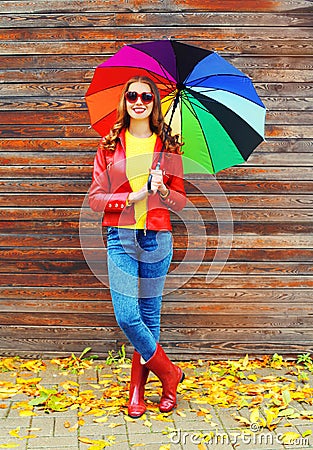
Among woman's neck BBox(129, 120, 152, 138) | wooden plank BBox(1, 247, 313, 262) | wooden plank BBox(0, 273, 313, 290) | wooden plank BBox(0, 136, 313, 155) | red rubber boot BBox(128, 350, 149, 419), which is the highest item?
wooden plank BBox(0, 136, 313, 155)

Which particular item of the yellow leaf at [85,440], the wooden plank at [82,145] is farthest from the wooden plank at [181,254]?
the yellow leaf at [85,440]

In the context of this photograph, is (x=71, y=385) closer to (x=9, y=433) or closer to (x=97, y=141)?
(x=9, y=433)

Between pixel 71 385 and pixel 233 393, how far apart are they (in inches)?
43.4

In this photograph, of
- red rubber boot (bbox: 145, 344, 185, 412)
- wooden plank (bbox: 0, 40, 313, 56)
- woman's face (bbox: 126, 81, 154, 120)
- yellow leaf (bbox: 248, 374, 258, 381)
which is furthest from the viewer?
wooden plank (bbox: 0, 40, 313, 56)

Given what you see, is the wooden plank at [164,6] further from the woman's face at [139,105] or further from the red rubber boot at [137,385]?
the red rubber boot at [137,385]

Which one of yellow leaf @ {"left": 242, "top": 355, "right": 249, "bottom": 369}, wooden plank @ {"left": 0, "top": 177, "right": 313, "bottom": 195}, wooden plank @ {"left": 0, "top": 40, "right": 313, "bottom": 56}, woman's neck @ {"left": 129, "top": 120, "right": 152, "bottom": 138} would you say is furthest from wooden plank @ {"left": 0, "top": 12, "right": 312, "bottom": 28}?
yellow leaf @ {"left": 242, "top": 355, "right": 249, "bottom": 369}

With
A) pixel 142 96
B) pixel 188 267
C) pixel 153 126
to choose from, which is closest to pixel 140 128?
pixel 153 126

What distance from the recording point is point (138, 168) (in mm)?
4156

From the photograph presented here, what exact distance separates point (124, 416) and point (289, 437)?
99 cm

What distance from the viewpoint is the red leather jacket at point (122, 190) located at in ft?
13.6

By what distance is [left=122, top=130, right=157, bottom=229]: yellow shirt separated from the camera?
13.6 feet

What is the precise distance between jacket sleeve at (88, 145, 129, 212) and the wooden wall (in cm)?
102

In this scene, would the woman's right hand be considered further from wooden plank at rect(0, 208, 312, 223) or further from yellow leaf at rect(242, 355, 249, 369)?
yellow leaf at rect(242, 355, 249, 369)

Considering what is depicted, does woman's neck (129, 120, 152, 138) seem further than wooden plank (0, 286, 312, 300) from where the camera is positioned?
No
